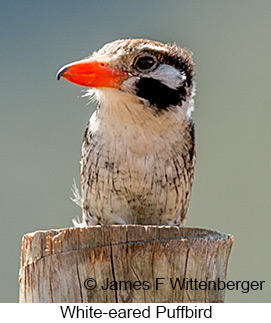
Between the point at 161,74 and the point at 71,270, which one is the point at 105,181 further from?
the point at 71,270

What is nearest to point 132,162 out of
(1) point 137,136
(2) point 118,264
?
(1) point 137,136

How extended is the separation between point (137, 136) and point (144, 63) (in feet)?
1.72

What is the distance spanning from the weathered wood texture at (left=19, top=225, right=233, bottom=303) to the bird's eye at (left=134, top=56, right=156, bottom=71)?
1.70 metres

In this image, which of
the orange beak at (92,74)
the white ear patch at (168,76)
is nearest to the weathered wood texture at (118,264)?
the orange beak at (92,74)

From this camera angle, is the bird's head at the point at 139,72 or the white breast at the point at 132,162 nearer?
the bird's head at the point at 139,72

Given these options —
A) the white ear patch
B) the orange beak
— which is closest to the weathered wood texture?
the orange beak

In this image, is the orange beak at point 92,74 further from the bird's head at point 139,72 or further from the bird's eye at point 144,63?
the bird's eye at point 144,63

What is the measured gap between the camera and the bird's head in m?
5.62

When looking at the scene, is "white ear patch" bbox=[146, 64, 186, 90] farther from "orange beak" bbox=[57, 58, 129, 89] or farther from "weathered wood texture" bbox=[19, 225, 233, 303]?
"weathered wood texture" bbox=[19, 225, 233, 303]

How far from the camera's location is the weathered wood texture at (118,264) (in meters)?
4.41

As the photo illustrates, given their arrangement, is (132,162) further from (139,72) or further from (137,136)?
(139,72)

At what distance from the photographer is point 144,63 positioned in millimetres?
5883

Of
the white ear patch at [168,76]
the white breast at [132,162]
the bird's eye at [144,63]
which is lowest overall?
the white breast at [132,162]

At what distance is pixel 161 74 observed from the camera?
594cm
